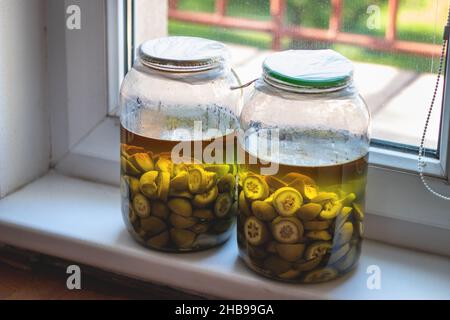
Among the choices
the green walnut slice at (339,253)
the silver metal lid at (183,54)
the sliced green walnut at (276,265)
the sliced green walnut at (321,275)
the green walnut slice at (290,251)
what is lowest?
the sliced green walnut at (321,275)

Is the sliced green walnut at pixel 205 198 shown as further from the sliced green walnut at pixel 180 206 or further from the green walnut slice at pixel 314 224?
the green walnut slice at pixel 314 224

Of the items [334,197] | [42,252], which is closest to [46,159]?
[42,252]

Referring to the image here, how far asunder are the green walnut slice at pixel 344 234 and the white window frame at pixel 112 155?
9 cm

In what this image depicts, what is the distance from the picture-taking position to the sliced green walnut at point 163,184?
837mm

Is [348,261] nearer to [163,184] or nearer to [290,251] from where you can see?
[290,251]

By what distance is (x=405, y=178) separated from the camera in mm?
876

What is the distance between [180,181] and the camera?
0.84 m

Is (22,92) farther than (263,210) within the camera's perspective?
Yes

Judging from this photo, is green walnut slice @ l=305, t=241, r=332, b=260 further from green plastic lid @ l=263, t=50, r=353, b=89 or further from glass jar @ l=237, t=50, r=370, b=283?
green plastic lid @ l=263, t=50, r=353, b=89

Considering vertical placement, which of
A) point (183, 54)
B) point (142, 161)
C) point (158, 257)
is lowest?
point (158, 257)

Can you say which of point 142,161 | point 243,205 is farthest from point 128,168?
point 243,205

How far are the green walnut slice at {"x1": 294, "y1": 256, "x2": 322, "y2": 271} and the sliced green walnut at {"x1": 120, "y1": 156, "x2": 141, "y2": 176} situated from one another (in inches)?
7.2

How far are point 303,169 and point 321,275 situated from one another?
11cm

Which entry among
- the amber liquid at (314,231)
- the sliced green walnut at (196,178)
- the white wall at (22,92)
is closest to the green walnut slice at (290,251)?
the amber liquid at (314,231)
